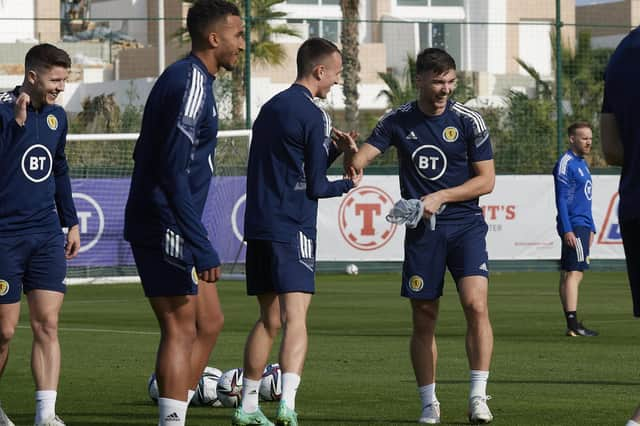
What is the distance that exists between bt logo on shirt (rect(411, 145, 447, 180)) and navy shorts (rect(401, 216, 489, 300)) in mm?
322

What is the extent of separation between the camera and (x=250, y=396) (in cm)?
908

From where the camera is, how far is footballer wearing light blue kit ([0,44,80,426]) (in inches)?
356

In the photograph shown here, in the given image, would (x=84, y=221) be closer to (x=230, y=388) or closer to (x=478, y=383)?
(x=230, y=388)

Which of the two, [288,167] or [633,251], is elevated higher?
[288,167]

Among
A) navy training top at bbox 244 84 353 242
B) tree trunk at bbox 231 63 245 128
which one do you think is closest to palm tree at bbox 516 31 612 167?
tree trunk at bbox 231 63 245 128

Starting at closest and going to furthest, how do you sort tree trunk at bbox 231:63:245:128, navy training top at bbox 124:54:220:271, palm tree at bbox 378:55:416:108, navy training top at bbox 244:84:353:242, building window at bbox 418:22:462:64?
navy training top at bbox 124:54:220:271
navy training top at bbox 244:84:353:242
tree trunk at bbox 231:63:245:128
palm tree at bbox 378:55:416:108
building window at bbox 418:22:462:64

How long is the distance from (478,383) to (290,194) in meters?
1.66

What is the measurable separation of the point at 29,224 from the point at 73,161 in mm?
18487

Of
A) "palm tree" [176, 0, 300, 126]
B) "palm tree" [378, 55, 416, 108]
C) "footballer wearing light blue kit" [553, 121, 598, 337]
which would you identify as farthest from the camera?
"palm tree" [176, 0, 300, 126]

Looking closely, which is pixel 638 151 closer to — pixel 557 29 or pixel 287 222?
pixel 287 222

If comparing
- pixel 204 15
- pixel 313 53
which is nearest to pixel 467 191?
pixel 313 53

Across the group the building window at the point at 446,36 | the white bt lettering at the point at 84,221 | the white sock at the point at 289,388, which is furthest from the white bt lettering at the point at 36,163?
the building window at the point at 446,36

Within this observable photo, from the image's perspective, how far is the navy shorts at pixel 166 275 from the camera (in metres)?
7.75

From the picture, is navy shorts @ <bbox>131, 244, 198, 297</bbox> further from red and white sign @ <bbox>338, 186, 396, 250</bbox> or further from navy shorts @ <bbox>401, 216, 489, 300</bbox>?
red and white sign @ <bbox>338, 186, 396, 250</bbox>
